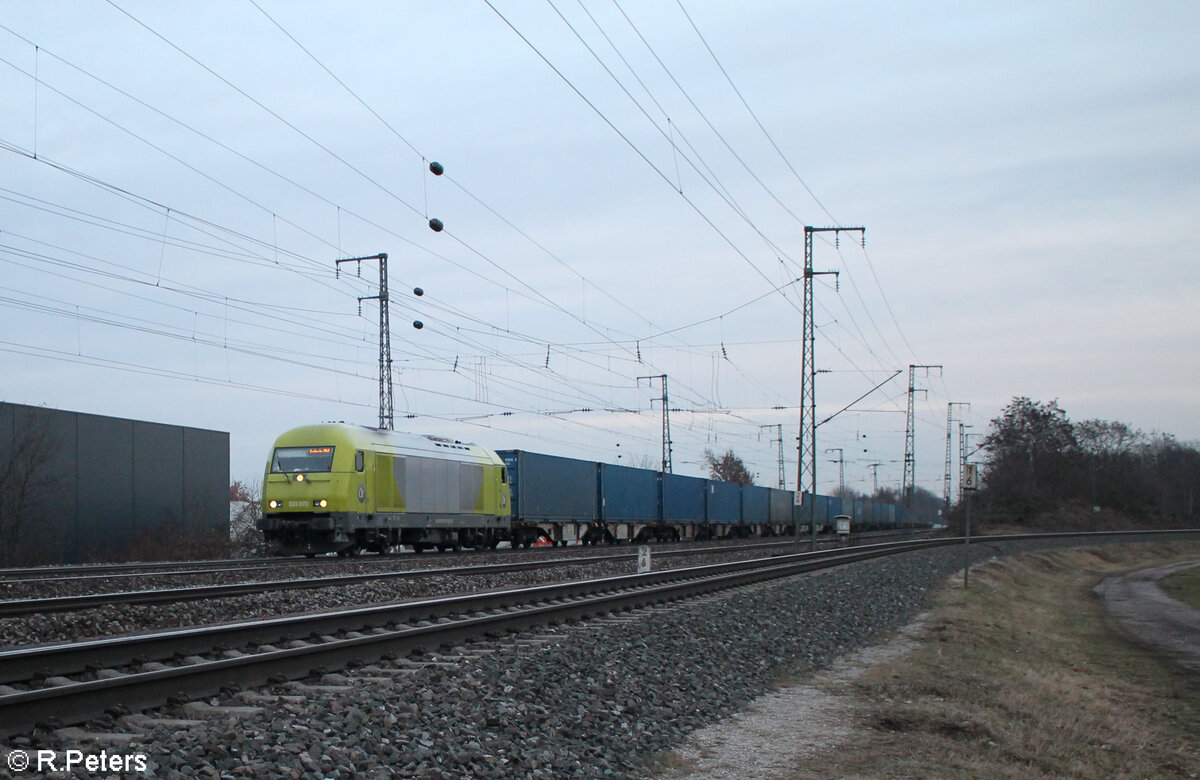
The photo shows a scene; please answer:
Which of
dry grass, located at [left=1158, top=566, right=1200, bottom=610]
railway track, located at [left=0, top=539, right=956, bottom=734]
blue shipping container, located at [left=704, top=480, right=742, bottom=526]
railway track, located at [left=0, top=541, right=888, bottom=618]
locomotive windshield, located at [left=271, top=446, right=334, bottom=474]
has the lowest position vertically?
dry grass, located at [left=1158, top=566, right=1200, bottom=610]

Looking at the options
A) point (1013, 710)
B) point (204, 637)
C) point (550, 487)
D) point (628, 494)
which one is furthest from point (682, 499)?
point (204, 637)

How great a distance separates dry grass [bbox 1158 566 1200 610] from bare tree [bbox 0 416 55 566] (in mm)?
34886

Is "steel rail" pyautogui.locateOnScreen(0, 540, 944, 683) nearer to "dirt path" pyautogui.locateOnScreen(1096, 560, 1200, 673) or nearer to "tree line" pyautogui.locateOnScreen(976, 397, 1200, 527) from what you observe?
"dirt path" pyautogui.locateOnScreen(1096, 560, 1200, 673)

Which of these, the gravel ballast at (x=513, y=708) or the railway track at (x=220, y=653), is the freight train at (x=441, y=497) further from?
the gravel ballast at (x=513, y=708)

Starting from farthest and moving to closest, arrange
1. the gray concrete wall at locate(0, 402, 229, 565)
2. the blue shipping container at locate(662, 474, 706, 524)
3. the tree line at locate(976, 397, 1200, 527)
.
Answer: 1. the tree line at locate(976, 397, 1200, 527)
2. the blue shipping container at locate(662, 474, 706, 524)
3. the gray concrete wall at locate(0, 402, 229, 565)

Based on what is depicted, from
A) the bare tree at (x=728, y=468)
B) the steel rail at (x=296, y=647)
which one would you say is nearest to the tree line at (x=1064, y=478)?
the bare tree at (x=728, y=468)

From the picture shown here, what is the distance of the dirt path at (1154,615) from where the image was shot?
2144cm

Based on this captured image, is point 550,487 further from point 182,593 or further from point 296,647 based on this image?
point 296,647

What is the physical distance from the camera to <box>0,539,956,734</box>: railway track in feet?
20.8

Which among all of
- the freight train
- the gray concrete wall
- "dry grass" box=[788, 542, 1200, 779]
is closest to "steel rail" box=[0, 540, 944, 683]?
"dry grass" box=[788, 542, 1200, 779]

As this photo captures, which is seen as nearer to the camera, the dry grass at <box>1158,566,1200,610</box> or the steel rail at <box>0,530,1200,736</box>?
the steel rail at <box>0,530,1200,736</box>

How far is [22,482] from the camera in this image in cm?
2769

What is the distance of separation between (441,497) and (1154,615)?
20.8 m

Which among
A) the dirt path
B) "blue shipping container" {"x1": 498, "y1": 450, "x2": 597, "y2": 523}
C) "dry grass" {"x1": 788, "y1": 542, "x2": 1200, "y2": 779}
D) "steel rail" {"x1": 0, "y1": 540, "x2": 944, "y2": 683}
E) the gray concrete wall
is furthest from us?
"blue shipping container" {"x1": 498, "y1": 450, "x2": 597, "y2": 523}
